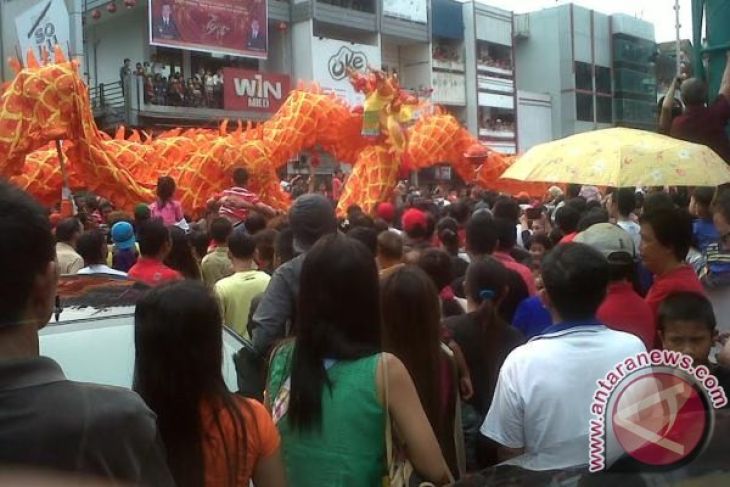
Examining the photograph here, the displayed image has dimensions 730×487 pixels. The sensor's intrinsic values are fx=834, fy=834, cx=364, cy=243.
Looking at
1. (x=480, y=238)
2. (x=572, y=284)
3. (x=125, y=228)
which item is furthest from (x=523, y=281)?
(x=125, y=228)

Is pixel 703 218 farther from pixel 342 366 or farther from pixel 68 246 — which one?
pixel 68 246

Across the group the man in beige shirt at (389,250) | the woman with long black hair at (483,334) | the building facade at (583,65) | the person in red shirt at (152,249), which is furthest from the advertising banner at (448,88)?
the woman with long black hair at (483,334)

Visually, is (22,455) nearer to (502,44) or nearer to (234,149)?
(234,149)

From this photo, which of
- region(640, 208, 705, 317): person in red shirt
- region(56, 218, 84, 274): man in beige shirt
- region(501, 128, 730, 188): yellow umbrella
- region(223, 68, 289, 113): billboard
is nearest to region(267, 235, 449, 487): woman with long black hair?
region(640, 208, 705, 317): person in red shirt

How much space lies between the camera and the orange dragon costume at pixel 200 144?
8.91 metres

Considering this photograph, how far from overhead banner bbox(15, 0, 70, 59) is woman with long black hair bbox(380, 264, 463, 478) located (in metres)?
16.1

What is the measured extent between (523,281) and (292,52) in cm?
2196

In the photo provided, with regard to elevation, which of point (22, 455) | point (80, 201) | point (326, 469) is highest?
point (80, 201)

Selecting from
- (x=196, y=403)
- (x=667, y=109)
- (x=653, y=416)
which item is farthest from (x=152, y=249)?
(x=653, y=416)

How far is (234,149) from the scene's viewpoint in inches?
449

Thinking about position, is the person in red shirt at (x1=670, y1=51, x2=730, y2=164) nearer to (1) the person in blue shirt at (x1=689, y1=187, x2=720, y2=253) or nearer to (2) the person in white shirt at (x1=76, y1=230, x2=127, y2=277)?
(1) the person in blue shirt at (x1=689, y1=187, x2=720, y2=253)

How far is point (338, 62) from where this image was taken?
82.1 feet

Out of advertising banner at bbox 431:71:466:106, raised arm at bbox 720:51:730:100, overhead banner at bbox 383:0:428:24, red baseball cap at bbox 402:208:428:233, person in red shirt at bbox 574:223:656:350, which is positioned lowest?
person in red shirt at bbox 574:223:656:350

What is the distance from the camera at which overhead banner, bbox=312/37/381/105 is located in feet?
79.9
